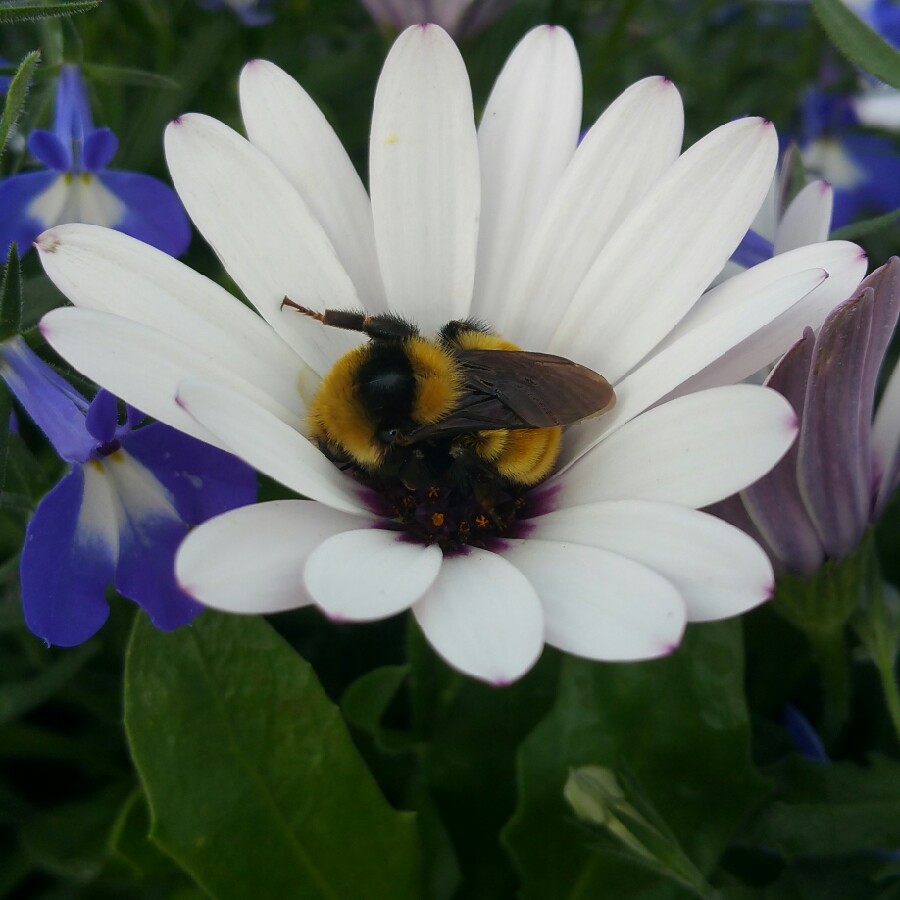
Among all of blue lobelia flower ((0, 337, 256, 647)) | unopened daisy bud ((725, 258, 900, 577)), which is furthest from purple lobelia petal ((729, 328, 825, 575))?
blue lobelia flower ((0, 337, 256, 647))

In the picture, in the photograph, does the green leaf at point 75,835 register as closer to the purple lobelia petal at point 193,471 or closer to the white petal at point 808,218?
the purple lobelia petal at point 193,471

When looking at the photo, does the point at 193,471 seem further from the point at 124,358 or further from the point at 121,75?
the point at 121,75

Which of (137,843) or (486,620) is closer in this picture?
(486,620)

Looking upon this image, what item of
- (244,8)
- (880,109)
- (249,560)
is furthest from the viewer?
(880,109)

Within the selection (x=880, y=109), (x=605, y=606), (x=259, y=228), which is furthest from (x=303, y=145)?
(x=880, y=109)

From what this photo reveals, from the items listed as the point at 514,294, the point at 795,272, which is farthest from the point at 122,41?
the point at 795,272

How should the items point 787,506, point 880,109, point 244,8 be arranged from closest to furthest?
point 787,506 → point 244,8 → point 880,109

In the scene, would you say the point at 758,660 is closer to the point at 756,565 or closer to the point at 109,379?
the point at 756,565
